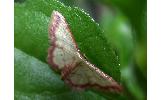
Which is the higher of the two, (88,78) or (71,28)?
(71,28)

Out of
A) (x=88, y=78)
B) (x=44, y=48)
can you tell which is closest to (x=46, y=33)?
(x=44, y=48)

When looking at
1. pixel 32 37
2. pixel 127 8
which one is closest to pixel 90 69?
pixel 32 37

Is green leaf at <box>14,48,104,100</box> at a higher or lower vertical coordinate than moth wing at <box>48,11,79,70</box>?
lower

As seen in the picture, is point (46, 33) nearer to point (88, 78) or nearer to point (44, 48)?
point (44, 48)
